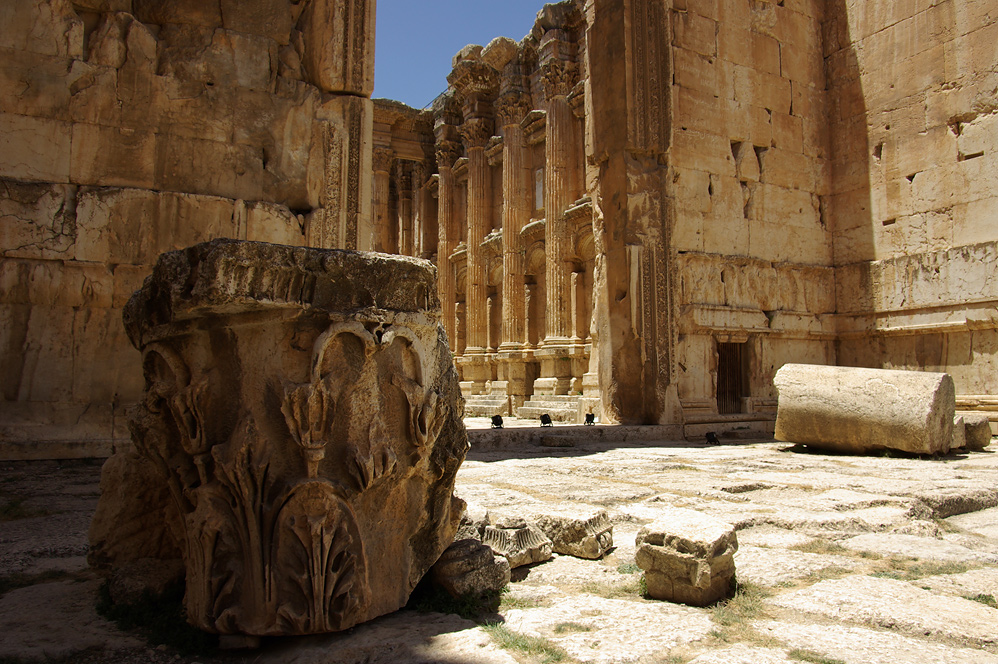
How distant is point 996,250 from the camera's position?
30.1 ft

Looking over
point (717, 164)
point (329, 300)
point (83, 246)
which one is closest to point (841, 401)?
point (717, 164)

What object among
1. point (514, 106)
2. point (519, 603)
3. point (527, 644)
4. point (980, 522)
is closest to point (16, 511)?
point (519, 603)

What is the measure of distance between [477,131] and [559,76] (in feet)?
16.5

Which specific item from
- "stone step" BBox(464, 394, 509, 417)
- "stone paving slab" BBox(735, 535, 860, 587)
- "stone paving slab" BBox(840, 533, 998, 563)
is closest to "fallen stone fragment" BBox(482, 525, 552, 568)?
"stone paving slab" BBox(735, 535, 860, 587)

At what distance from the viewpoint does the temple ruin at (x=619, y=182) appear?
18.9 ft

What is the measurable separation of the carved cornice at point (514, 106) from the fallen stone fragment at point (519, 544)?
18.4 meters

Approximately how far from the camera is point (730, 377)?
35.2ft

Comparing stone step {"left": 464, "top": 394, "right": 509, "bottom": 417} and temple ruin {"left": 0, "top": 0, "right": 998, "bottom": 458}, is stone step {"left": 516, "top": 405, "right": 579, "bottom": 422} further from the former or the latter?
stone step {"left": 464, "top": 394, "right": 509, "bottom": 417}

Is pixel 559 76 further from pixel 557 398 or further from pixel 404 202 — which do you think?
pixel 404 202

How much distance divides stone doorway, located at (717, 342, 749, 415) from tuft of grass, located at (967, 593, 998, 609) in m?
8.27

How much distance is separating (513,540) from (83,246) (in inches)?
191

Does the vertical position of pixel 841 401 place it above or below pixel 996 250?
below

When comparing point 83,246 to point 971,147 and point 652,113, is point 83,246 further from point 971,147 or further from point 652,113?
point 971,147

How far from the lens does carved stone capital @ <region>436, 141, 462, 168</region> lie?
78.6 ft
